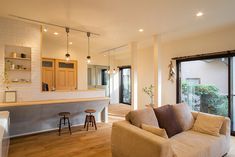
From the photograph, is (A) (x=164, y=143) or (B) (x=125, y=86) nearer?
(A) (x=164, y=143)

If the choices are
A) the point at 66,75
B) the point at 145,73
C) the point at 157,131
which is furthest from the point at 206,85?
the point at 66,75

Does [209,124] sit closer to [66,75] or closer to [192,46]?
[192,46]

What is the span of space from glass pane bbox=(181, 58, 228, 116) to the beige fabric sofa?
1822 millimetres

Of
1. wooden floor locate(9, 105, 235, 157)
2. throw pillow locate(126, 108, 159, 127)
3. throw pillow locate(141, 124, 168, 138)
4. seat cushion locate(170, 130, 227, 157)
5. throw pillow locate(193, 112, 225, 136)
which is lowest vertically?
wooden floor locate(9, 105, 235, 157)

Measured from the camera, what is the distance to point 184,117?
9.53ft

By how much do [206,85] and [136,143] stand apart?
3.57 m

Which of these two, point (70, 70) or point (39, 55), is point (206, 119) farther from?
point (70, 70)

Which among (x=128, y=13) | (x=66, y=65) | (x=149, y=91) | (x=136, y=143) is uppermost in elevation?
(x=128, y=13)

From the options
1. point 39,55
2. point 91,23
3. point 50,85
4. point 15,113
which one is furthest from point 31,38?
point 50,85

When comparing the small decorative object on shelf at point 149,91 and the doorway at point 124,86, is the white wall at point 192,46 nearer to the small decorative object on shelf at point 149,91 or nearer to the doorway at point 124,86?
the small decorative object on shelf at point 149,91

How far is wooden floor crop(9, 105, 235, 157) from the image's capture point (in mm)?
2861

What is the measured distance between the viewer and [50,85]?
5715 mm

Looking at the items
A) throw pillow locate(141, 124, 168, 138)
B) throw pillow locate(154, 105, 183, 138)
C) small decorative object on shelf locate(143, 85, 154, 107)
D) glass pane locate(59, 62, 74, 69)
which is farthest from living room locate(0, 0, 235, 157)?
small decorative object on shelf locate(143, 85, 154, 107)

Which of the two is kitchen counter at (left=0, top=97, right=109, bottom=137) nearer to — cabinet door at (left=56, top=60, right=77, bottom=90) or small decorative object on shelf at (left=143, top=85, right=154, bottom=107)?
cabinet door at (left=56, top=60, right=77, bottom=90)
